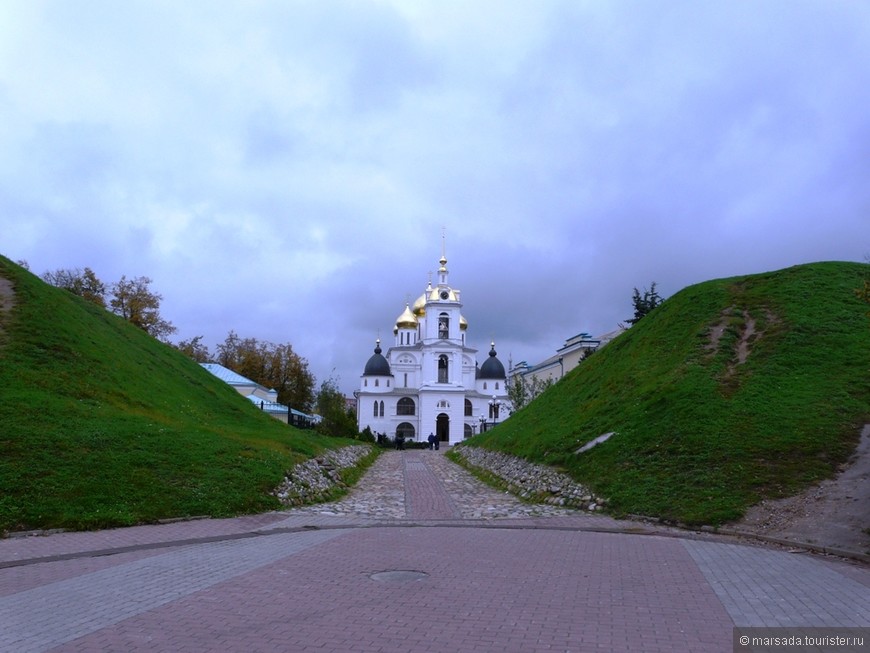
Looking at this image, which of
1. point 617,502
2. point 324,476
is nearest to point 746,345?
point 617,502

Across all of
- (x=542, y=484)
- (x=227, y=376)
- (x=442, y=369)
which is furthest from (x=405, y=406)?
(x=542, y=484)

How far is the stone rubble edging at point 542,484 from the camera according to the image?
15.9 meters

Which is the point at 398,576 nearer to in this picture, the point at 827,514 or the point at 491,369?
the point at 827,514

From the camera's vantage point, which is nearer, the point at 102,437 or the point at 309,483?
the point at 102,437

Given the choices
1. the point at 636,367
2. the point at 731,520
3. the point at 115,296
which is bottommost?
the point at 731,520

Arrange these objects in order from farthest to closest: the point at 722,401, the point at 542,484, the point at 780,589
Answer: the point at 542,484 < the point at 722,401 < the point at 780,589

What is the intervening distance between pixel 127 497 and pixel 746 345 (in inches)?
705

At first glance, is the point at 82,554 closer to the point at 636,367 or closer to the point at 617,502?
the point at 617,502

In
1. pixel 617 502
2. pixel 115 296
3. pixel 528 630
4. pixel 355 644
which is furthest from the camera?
pixel 115 296

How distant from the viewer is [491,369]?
89125 mm

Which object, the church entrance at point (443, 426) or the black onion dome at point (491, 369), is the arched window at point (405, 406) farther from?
the black onion dome at point (491, 369)

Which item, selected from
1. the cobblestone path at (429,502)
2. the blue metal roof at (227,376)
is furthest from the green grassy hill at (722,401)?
the blue metal roof at (227,376)

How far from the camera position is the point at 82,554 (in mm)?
9969

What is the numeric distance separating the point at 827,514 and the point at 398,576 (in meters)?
7.98
